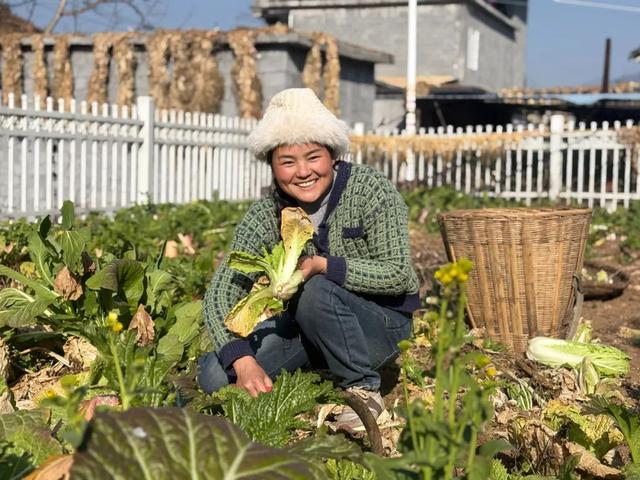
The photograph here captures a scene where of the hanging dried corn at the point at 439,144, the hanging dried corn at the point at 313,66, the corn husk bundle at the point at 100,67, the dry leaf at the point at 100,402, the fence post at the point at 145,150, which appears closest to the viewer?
the dry leaf at the point at 100,402

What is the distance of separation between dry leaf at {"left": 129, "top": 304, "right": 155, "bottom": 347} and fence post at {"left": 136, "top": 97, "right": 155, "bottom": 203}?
26.1 feet

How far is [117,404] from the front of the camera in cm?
271

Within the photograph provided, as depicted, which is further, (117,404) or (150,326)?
(150,326)

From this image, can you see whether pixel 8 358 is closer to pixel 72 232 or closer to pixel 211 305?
pixel 72 232

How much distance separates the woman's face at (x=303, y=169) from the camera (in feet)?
10.7

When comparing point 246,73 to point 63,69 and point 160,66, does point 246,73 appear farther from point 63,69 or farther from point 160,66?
point 63,69

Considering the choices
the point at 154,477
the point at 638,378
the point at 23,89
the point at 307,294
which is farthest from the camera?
the point at 23,89

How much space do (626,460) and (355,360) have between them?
3.27 feet

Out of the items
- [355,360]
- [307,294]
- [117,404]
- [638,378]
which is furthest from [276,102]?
[638,378]

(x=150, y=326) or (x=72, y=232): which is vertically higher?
(x=72, y=232)

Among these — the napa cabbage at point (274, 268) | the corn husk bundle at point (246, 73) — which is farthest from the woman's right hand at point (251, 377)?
the corn husk bundle at point (246, 73)

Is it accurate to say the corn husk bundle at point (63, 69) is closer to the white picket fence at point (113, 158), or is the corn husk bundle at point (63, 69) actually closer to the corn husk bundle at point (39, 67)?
the corn husk bundle at point (39, 67)

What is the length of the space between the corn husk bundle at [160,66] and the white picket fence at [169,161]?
8.21ft

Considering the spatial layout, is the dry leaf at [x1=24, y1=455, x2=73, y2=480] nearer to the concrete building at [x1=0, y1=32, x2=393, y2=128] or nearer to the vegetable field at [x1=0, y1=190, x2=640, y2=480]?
the vegetable field at [x1=0, y1=190, x2=640, y2=480]
